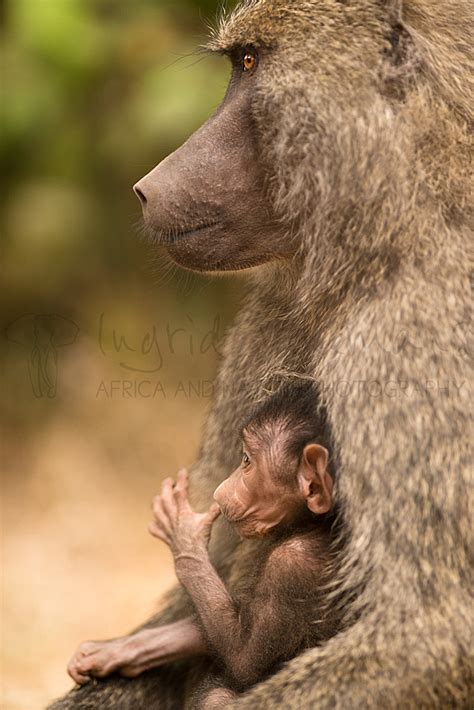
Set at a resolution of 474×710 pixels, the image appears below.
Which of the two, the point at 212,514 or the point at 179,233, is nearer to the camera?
the point at 179,233

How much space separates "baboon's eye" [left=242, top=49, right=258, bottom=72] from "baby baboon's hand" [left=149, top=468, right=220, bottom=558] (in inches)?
37.7

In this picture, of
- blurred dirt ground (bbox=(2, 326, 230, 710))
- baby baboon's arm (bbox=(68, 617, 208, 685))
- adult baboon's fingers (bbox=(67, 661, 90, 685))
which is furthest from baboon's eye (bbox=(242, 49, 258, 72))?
blurred dirt ground (bbox=(2, 326, 230, 710))

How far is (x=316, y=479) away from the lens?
235 centimetres

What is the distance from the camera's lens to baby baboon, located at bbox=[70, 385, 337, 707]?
2.35 metres

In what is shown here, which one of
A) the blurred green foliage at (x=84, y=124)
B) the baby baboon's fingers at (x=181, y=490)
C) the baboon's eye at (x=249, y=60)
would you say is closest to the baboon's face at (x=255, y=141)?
the baboon's eye at (x=249, y=60)

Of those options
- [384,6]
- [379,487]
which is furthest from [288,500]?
[384,6]

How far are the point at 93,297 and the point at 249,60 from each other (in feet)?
15.2

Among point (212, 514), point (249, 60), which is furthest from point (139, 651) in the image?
point (249, 60)

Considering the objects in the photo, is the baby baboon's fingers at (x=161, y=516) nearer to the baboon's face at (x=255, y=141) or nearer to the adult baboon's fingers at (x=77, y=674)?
the adult baboon's fingers at (x=77, y=674)

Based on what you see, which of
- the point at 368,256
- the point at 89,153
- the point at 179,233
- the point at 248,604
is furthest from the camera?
the point at 89,153

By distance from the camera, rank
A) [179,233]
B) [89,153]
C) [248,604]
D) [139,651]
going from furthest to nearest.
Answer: [89,153] < [139,651] < [179,233] < [248,604]

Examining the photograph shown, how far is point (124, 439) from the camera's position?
6547 mm

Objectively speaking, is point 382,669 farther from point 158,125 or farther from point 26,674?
point 158,125

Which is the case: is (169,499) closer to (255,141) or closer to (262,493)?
(262,493)
